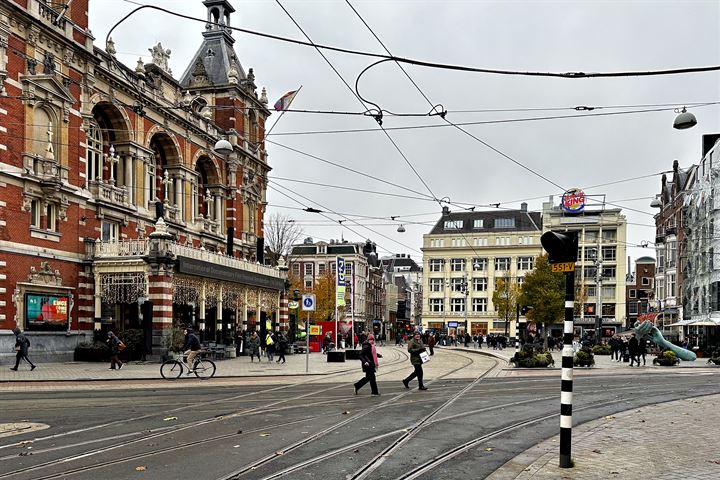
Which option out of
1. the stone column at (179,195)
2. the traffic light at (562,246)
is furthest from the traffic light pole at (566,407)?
the stone column at (179,195)

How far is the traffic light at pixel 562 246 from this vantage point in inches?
348

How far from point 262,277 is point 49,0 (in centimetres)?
1888

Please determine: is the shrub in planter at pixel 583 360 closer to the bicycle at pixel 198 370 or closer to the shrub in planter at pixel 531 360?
the shrub in planter at pixel 531 360

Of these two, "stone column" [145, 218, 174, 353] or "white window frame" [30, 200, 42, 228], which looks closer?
"white window frame" [30, 200, 42, 228]

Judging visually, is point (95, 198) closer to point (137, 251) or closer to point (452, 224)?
point (137, 251)

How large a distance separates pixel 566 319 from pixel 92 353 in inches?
1069

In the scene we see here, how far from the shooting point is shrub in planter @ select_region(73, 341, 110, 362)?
102 ft

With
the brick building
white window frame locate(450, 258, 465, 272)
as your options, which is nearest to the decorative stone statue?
the brick building

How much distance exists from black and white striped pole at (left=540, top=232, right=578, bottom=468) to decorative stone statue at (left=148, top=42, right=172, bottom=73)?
37.3 metres

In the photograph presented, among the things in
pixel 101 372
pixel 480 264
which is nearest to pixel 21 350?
pixel 101 372

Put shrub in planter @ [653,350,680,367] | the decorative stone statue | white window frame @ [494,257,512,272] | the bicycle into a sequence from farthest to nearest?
white window frame @ [494,257,512,272], the decorative stone statue, shrub in planter @ [653,350,680,367], the bicycle

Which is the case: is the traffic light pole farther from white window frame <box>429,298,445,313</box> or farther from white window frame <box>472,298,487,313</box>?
white window frame <box>429,298,445,313</box>

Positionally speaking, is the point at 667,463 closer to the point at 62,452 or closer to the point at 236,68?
the point at 62,452

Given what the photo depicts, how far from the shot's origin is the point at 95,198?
34781mm
